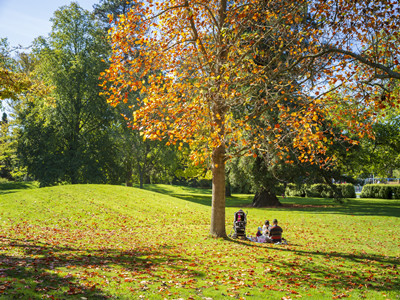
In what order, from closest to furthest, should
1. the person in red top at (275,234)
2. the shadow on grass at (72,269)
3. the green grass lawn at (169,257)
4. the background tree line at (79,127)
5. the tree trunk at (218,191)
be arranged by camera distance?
the shadow on grass at (72,269) → the green grass lawn at (169,257) → the tree trunk at (218,191) → the person in red top at (275,234) → the background tree line at (79,127)

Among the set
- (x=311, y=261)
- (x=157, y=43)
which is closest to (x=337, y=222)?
(x=311, y=261)

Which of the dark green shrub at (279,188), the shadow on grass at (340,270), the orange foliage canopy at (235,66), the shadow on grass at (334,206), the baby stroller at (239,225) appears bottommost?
the shadow on grass at (334,206)

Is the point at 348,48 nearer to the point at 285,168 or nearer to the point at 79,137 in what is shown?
the point at 285,168

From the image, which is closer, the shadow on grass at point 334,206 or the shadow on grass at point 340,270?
the shadow on grass at point 340,270

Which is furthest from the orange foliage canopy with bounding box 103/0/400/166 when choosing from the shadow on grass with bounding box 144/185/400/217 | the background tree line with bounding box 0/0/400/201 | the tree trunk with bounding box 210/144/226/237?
the background tree line with bounding box 0/0/400/201

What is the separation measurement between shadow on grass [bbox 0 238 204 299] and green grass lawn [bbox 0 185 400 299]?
2 centimetres

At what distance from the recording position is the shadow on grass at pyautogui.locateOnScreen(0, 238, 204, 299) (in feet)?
17.6

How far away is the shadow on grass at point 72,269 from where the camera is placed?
5363mm

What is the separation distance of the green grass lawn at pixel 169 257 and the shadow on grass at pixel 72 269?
0.06ft

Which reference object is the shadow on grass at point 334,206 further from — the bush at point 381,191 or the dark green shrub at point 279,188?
the bush at point 381,191

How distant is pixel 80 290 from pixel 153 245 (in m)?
5.58

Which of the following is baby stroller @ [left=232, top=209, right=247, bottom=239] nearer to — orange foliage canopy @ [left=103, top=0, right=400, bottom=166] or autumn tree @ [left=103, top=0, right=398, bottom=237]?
autumn tree @ [left=103, top=0, right=398, bottom=237]

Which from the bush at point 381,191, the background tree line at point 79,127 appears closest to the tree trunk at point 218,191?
the background tree line at point 79,127

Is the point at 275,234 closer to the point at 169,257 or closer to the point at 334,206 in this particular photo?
the point at 169,257
